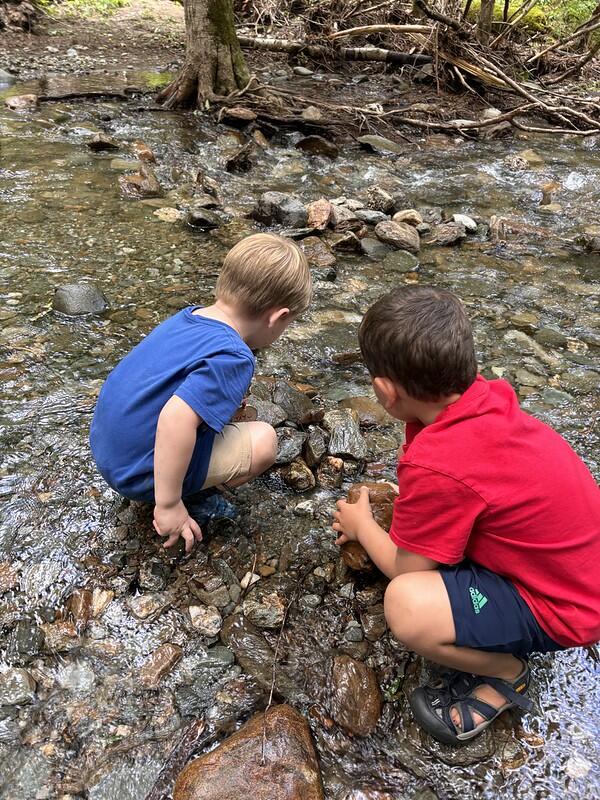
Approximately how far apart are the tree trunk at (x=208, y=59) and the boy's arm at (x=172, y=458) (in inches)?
246

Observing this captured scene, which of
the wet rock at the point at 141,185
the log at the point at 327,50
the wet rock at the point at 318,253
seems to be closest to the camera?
the wet rock at the point at 318,253

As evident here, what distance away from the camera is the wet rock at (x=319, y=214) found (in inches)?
174

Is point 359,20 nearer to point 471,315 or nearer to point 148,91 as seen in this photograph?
point 148,91

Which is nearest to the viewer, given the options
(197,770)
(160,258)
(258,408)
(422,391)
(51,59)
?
(197,770)

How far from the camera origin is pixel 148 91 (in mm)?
7535

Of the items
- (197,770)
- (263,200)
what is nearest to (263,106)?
(263,200)

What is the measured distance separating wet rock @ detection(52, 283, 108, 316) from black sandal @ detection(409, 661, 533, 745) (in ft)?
8.28

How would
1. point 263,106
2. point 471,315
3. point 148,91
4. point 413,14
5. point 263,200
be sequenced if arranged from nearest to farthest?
point 471,315 → point 263,200 → point 263,106 → point 148,91 → point 413,14

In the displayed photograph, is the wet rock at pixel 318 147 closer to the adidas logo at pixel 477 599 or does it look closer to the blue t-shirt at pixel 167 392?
the blue t-shirt at pixel 167 392

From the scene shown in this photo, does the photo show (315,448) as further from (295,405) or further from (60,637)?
(60,637)

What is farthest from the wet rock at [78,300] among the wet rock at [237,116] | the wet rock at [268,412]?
the wet rock at [237,116]

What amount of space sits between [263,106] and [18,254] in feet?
13.6

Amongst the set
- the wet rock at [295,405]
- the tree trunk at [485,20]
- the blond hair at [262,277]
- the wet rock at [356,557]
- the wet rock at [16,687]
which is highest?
the tree trunk at [485,20]

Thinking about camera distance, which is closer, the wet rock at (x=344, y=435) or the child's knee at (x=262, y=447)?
the child's knee at (x=262, y=447)
